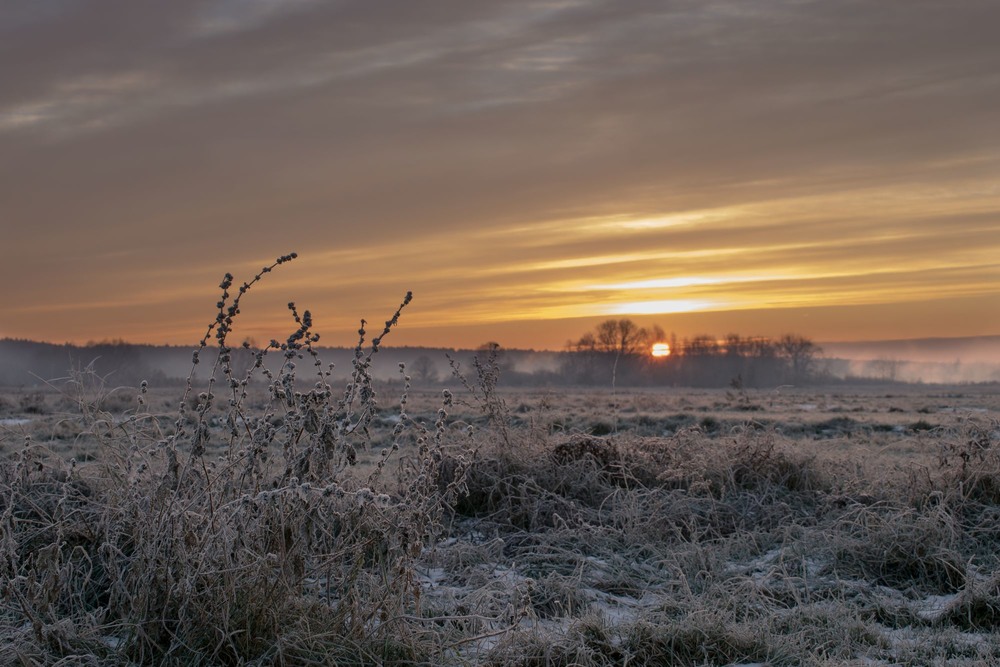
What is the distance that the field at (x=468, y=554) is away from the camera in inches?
155

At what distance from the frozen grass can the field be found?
0.02 m

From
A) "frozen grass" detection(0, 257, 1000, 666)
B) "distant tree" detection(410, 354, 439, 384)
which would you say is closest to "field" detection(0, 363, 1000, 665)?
"frozen grass" detection(0, 257, 1000, 666)

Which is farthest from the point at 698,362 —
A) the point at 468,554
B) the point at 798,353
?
the point at 468,554

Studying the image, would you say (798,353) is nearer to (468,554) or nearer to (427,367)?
(427,367)

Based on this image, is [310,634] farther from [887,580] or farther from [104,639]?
[887,580]

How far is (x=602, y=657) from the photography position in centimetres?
410

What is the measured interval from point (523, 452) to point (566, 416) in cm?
1021

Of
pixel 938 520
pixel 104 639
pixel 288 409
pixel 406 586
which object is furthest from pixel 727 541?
pixel 104 639

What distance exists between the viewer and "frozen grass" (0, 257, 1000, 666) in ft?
12.9

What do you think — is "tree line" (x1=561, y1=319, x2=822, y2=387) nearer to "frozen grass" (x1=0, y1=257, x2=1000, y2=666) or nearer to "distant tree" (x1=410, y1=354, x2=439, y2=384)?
"distant tree" (x1=410, y1=354, x2=439, y2=384)

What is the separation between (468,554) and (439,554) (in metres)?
0.21

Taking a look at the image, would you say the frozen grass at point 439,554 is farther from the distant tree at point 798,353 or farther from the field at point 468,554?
the distant tree at point 798,353

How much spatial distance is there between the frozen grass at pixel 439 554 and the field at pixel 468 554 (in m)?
0.02

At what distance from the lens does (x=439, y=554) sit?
5.89 meters
